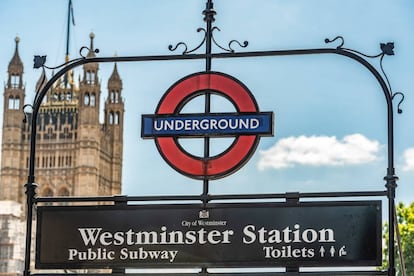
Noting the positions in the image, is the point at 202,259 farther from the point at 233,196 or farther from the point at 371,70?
the point at 371,70

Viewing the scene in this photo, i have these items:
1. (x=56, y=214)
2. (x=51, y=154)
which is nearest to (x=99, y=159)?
(x=51, y=154)

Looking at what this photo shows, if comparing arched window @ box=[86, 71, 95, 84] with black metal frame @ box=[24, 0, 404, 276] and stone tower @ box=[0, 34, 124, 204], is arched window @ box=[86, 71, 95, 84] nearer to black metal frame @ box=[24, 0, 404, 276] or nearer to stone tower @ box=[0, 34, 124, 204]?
stone tower @ box=[0, 34, 124, 204]

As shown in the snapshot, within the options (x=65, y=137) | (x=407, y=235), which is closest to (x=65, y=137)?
(x=65, y=137)

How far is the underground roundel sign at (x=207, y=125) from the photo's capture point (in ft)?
34.0

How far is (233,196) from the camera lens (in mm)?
10281

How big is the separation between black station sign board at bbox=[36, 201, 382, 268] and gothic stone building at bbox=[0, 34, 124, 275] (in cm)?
13706

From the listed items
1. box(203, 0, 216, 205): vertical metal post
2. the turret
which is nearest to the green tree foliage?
box(203, 0, 216, 205): vertical metal post

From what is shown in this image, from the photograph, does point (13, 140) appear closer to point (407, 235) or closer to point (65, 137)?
point (65, 137)

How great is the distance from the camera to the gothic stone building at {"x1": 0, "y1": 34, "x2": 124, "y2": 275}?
488 ft

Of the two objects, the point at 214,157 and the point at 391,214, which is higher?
the point at 214,157

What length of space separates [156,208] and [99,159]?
145 metres

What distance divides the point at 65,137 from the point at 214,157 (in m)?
144

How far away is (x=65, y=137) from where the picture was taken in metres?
153

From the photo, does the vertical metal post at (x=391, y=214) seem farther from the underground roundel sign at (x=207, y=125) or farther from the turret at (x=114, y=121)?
the turret at (x=114, y=121)
